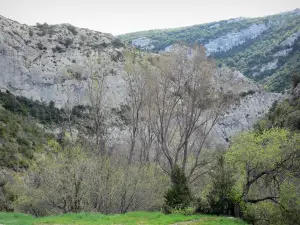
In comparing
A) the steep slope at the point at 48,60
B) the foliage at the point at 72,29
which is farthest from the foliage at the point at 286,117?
the foliage at the point at 72,29

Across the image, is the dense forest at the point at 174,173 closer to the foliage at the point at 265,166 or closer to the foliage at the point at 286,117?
→ the foliage at the point at 265,166

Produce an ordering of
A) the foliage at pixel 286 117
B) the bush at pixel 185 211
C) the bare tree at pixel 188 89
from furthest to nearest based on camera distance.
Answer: the foliage at pixel 286 117
the bare tree at pixel 188 89
the bush at pixel 185 211

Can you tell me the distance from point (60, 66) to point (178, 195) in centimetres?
4264

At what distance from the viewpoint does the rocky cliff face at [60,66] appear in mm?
53062

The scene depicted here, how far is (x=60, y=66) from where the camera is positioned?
57812 mm

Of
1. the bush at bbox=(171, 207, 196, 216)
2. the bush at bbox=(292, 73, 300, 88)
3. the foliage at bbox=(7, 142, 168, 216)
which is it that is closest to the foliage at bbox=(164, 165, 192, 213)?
the bush at bbox=(171, 207, 196, 216)

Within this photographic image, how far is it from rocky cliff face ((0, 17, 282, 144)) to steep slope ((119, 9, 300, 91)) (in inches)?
1627

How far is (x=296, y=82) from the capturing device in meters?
63.2

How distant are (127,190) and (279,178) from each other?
1096cm

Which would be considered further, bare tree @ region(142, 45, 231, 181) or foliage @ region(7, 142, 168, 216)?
bare tree @ region(142, 45, 231, 181)

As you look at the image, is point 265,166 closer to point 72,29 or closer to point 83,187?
point 83,187

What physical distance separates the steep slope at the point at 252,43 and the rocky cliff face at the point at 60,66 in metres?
41.3

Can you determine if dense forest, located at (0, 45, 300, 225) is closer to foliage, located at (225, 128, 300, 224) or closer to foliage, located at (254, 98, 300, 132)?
foliage, located at (225, 128, 300, 224)

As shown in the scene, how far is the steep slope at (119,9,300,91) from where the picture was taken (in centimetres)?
10656
